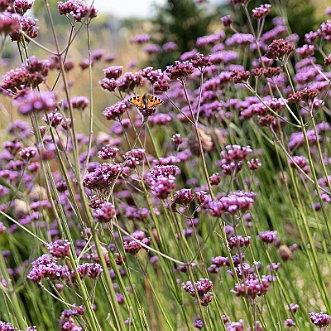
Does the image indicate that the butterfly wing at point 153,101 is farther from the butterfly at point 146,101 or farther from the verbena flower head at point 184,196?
the verbena flower head at point 184,196

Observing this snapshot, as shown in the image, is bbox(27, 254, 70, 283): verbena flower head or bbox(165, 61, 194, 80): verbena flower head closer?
bbox(27, 254, 70, 283): verbena flower head

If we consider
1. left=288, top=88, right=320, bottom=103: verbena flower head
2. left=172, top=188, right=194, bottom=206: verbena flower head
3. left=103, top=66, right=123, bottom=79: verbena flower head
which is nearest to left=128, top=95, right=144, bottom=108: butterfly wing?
left=103, top=66, right=123, bottom=79: verbena flower head

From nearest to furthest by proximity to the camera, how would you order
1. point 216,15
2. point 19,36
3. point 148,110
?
point 19,36
point 148,110
point 216,15

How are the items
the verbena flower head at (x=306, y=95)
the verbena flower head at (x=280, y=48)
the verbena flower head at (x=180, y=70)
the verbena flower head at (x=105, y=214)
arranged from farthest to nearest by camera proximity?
1. the verbena flower head at (x=280, y=48)
2. the verbena flower head at (x=306, y=95)
3. the verbena flower head at (x=180, y=70)
4. the verbena flower head at (x=105, y=214)

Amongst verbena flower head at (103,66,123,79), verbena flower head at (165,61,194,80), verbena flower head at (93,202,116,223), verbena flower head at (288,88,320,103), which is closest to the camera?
verbena flower head at (93,202,116,223)

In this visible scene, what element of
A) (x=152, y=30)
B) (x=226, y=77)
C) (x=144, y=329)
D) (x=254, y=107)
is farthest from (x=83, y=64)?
(x=152, y=30)

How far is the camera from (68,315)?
2.31m

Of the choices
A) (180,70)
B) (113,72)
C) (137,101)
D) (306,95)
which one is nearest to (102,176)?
(137,101)

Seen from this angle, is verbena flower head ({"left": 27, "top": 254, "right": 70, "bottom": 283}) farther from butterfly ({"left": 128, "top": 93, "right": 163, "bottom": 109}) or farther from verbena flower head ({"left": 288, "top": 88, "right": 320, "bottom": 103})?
verbena flower head ({"left": 288, "top": 88, "right": 320, "bottom": 103})

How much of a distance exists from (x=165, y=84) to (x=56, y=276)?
1.05m

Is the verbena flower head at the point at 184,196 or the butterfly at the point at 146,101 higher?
the butterfly at the point at 146,101

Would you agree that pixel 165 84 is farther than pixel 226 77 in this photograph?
No

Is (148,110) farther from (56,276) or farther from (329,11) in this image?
(329,11)

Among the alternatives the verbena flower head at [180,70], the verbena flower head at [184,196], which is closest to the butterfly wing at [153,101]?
the verbena flower head at [180,70]
